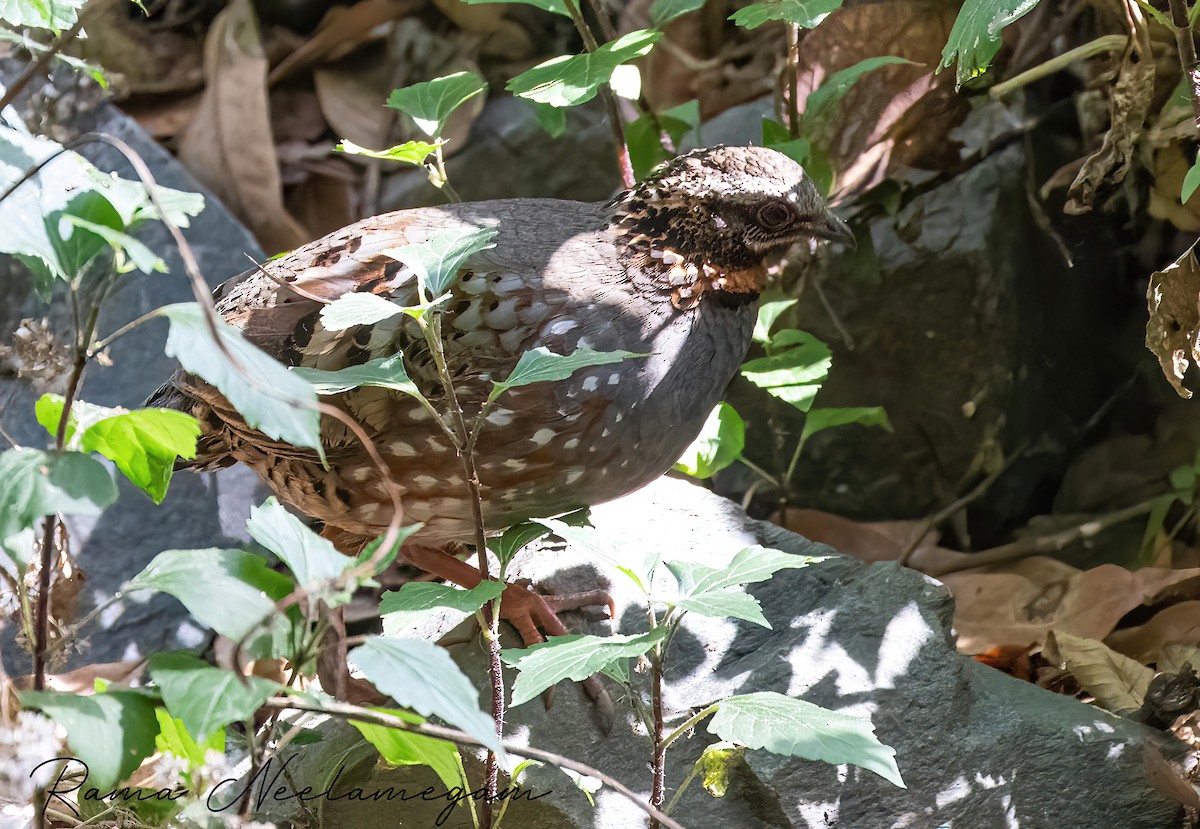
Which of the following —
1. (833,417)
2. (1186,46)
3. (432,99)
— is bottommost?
(833,417)

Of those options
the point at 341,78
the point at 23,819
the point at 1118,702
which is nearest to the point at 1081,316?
the point at 1118,702

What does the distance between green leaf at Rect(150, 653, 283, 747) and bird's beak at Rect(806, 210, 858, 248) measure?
5.50 ft

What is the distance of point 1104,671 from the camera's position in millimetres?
2748

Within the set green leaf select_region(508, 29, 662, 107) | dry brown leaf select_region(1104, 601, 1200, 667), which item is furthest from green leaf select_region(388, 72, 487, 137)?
dry brown leaf select_region(1104, 601, 1200, 667)

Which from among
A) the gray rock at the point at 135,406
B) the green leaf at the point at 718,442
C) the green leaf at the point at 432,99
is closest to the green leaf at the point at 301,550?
the green leaf at the point at 432,99

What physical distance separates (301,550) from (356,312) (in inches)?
17.3

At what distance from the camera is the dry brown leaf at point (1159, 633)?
2914 millimetres

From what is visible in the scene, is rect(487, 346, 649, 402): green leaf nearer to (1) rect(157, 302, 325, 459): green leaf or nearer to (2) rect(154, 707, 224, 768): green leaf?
(1) rect(157, 302, 325, 459): green leaf

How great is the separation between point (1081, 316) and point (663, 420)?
2170 millimetres

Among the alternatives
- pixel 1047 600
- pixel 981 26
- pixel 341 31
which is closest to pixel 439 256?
pixel 981 26

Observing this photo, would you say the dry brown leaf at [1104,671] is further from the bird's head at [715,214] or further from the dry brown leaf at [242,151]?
the dry brown leaf at [242,151]

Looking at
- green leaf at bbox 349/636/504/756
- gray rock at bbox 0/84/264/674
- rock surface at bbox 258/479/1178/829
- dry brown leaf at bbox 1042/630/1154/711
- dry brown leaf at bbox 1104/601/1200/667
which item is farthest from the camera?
gray rock at bbox 0/84/264/674

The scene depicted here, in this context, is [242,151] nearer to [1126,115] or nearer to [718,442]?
[718,442]

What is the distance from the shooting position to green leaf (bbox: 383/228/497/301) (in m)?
1.74
